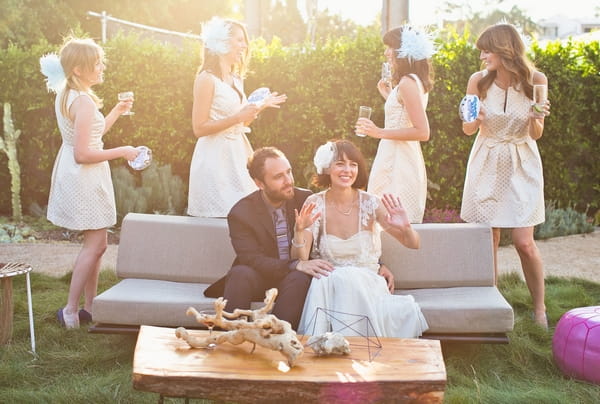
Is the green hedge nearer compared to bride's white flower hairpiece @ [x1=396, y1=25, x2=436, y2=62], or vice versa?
bride's white flower hairpiece @ [x1=396, y1=25, x2=436, y2=62]

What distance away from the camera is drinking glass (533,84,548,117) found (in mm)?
4652

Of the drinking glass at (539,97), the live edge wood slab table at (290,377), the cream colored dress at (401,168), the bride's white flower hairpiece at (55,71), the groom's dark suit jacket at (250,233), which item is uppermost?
the bride's white flower hairpiece at (55,71)

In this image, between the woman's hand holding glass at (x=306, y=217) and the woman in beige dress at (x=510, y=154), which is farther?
the woman in beige dress at (x=510, y=154)

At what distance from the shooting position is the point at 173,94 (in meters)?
9.02

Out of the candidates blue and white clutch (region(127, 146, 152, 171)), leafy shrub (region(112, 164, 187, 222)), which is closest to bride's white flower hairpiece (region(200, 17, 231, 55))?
blue and white clutch (region(127, 146, 152, 171))

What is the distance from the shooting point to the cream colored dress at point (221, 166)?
5203mm

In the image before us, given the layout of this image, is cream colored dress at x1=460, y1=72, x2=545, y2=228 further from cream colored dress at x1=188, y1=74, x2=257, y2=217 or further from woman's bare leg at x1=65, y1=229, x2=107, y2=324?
woman's bare leg at x1=65, y1=229, x2=107, y2=324

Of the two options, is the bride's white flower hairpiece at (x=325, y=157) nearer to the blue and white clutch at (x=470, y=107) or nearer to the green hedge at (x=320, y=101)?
the blue and white clutch at (x=470, y=107)

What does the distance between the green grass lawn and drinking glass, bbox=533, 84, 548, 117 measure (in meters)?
1.42

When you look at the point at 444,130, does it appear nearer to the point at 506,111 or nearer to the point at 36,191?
the point at 506,111

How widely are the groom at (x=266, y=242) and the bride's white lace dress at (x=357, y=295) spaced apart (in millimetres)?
107

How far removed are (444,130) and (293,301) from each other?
4941mm

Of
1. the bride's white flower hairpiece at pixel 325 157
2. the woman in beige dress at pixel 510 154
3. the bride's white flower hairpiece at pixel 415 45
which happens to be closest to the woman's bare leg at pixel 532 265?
the woman in beige dress at pixel 510 154

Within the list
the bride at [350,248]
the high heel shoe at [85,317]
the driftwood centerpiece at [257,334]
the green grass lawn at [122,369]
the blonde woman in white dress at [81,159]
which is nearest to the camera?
the driftwood centerpiece at [257,334]
